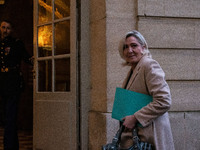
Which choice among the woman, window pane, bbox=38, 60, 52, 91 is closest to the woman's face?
the woman

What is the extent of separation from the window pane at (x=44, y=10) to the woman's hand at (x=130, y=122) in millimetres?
3163

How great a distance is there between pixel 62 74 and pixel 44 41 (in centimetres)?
64

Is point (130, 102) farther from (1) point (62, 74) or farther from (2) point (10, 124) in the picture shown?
(2) point (10, 124)

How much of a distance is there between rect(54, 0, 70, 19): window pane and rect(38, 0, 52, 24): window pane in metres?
0.13

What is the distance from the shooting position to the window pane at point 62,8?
4676 millimetres

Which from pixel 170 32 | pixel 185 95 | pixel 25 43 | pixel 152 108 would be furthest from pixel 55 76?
pixel 25 43

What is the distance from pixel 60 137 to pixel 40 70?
3.57ft

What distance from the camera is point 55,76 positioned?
4758mm

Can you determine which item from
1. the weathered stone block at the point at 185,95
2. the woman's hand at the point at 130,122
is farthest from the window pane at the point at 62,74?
the woman's hand at the point at 130,122

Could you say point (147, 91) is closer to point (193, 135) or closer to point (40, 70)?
point (193, 135)

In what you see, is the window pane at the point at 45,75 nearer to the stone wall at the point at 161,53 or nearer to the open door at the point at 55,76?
the open door at the point at 55,76

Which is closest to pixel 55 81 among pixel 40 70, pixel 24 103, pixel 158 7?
pixel 40 70

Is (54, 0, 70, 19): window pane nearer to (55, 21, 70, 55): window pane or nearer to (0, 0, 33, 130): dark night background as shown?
(55, 21, 70, 55): window pane

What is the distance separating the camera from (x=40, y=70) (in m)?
4.95
